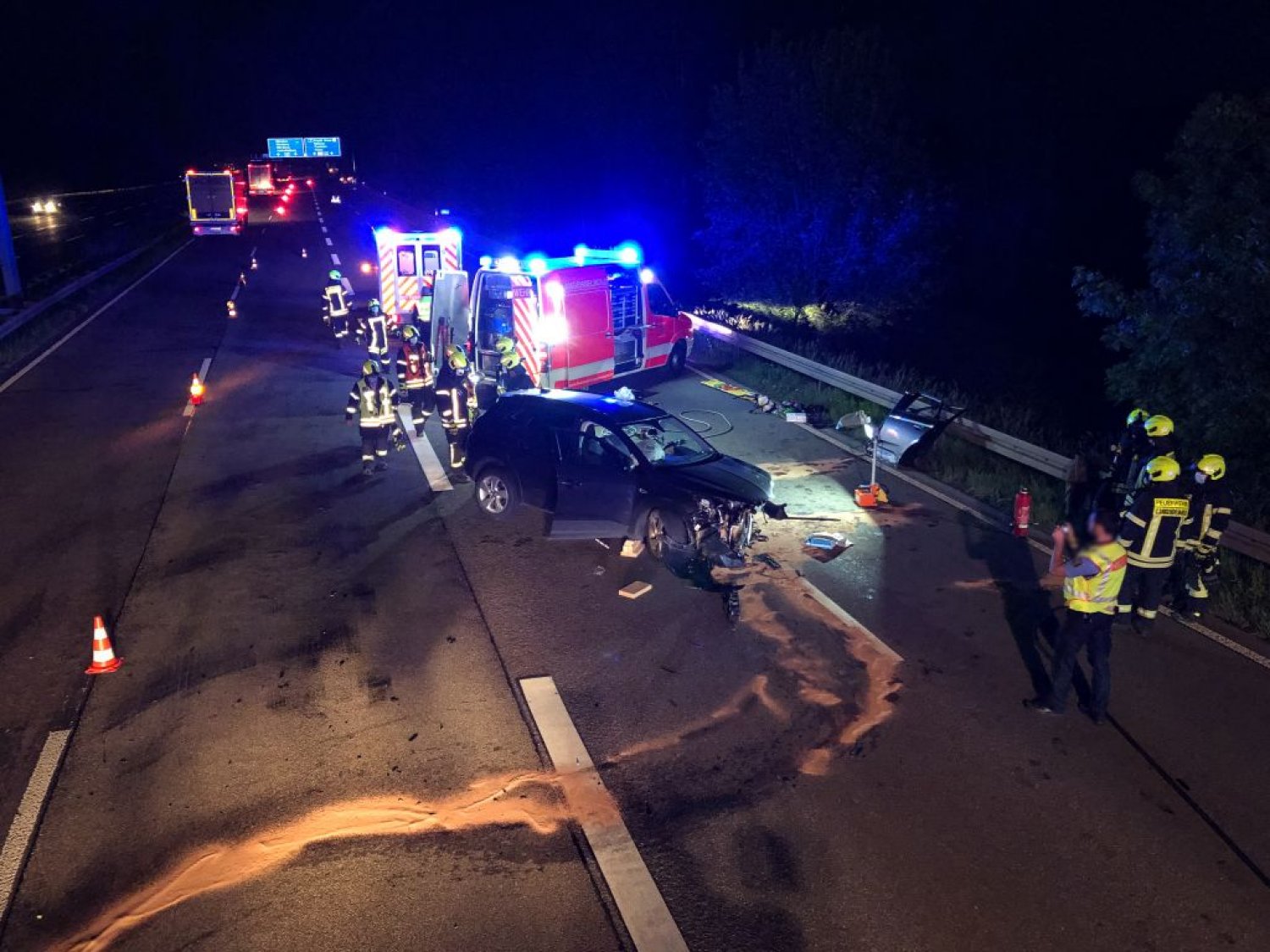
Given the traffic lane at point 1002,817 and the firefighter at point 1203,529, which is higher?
the firefighter at point 1203,529

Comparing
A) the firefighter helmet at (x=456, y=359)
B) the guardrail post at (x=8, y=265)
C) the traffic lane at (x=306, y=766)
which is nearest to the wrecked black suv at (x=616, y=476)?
the traffic lane at (x=306, y=766)

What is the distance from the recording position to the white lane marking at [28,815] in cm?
477

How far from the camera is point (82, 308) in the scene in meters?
24.0

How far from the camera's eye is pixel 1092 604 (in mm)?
6070

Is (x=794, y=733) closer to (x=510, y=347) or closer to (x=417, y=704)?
(x=417, y=704)

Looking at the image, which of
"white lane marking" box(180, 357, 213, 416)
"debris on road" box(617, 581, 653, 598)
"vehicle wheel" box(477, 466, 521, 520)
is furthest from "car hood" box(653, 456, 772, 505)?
"white lane marking" box(180, 357, 213, 416)

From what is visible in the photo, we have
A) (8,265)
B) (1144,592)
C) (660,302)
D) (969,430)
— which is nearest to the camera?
(1144,592)

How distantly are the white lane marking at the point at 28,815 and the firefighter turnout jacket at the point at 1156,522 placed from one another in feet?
24.5

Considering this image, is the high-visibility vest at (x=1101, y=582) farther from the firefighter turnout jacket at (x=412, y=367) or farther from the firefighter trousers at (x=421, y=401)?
the firefighter turnout jacket at (x=412, y=367)

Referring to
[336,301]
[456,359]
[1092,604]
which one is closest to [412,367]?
[456,359]

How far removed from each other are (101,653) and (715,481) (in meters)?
5.36

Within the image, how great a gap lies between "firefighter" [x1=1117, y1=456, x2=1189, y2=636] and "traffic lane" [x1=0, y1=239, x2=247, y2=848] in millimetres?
8004

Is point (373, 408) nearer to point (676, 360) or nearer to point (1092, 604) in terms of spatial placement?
point (676, 360)

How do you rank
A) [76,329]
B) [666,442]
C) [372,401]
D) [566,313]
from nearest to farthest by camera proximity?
[666,442], [372,401], [566,313], [76,329]
